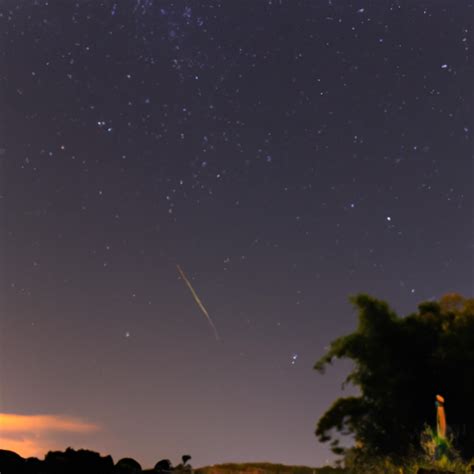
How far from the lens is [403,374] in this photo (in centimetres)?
1872

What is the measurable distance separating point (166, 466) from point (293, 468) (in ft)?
12.0

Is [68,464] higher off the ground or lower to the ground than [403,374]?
lower

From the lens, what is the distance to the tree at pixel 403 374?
18297mm

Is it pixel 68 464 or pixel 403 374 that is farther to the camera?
pixel 403 374

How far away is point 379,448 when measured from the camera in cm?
1853

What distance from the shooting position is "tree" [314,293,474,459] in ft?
60.0

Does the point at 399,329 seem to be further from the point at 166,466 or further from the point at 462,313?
the point at 166,466

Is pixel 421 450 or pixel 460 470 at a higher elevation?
pixel 421 450

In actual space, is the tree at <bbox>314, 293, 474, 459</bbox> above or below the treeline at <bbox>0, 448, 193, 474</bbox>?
above

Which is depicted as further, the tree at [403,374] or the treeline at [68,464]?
the tree at [403,374]

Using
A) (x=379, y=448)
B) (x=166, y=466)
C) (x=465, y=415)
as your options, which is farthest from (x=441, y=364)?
(x=166, y=466)

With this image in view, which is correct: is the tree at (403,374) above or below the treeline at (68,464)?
above

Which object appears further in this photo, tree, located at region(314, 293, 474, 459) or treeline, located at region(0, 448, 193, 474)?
tree, located at region(314, 293, 474, 459)

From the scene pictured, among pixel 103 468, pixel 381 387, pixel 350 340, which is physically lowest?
pixel 103 468
